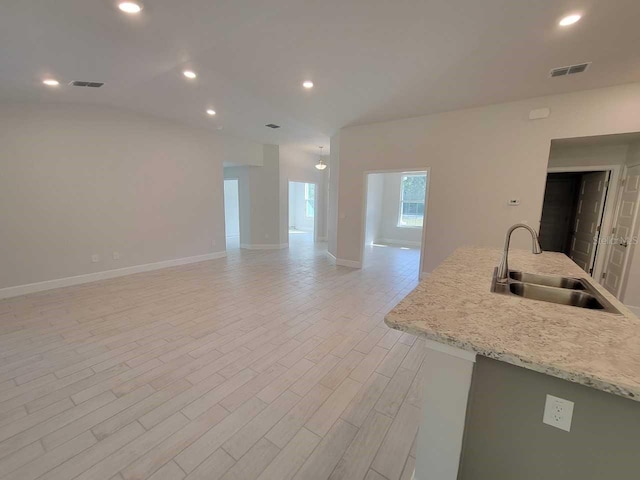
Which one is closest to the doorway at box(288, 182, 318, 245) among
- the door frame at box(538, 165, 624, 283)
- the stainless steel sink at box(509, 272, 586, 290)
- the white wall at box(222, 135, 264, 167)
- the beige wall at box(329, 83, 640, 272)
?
the white wall at box(222, 135, 264, 167)

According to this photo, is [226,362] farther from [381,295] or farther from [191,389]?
[381,295]

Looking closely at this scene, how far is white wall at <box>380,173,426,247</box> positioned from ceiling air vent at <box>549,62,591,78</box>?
5605 millimetres

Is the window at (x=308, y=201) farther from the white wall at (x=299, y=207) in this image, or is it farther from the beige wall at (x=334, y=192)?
the beige wall at (x=334, y=192)

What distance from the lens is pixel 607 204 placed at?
157 inches

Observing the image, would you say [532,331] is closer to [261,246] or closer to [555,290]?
[555,290]

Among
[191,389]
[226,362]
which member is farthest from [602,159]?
[191,389]

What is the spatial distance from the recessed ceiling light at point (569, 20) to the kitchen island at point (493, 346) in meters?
2.14

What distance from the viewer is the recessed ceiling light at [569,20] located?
2029 mm

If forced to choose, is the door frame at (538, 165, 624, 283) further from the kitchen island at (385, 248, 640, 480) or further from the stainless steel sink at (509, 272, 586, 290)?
the kitchen island at (385, 248, 640, 480)

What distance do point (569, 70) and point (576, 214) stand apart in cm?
366

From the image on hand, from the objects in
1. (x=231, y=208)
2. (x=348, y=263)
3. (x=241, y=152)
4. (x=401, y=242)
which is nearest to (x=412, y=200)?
(x=401, y=242)

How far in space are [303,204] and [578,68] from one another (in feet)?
31.9

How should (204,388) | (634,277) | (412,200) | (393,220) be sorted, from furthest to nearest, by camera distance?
(393,220) < (412,200) < (634,277) < (204,388)

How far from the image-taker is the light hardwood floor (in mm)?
1455
